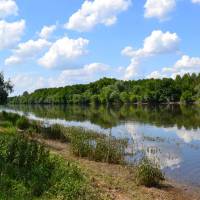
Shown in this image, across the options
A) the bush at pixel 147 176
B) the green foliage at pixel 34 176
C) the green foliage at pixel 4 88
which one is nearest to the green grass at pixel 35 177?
the green foliage at pixel 34 176

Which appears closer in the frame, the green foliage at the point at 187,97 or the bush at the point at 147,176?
the bush at the point at 147,176

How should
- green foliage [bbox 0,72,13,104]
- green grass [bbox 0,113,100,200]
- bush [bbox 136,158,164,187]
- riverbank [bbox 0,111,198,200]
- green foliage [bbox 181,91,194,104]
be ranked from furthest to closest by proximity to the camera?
green foliage [bbox 181,91,194,104], green foliage [bbox 0,72,13,104], bush [bbox 136,158,164,187], riverbank [bbox 0,111,198,200], green grass [bbox 0,113,100,200]

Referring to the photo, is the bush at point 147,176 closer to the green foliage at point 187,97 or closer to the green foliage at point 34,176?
the green foliage at point 34,176

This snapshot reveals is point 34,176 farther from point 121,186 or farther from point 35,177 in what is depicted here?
point 121,186

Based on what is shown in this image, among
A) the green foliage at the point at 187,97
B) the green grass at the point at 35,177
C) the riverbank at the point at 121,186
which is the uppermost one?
the green foliage at the point at 187,97

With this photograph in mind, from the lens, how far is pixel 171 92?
154m

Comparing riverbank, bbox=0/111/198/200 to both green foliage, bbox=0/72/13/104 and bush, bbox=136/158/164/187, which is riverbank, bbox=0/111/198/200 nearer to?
bush, bbox=136/158/164/187

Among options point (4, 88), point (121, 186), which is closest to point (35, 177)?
point (121, 186)

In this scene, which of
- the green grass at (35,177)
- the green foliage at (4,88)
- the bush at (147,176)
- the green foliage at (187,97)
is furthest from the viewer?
the green foliage at (187,97)

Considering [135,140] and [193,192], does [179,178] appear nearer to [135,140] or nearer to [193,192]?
[193,192]

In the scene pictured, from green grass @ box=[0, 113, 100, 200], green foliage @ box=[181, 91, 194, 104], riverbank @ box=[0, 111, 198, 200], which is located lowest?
riverbank @ box=[0, 111, 198, 200]

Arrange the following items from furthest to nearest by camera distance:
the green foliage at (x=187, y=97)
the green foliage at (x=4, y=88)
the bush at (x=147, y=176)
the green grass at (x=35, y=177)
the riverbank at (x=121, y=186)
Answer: the green foliage at (x=187, y=97)
the green foliage at (x=4, y=88)
the bush at (x=147, y=176)
the riverbank at (x=121, y=186)
the green grass at (x=35, y=177)

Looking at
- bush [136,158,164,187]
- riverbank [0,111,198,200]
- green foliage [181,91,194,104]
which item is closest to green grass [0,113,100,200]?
riverbank [0,111,198,200]

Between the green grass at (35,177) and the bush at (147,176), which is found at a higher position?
the green grass at (35,177)
